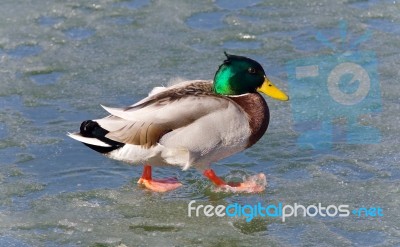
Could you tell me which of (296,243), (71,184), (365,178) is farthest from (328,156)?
(71,184)

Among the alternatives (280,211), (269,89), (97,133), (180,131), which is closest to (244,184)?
(280,211)

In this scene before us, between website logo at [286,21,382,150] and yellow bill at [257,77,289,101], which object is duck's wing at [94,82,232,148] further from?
website logo at [286,21,382,150]

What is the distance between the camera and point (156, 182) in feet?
19.1

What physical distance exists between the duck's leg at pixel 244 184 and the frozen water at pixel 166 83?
53 mm

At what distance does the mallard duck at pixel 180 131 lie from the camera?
555 cm

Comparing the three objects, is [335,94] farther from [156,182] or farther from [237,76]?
[156,182]

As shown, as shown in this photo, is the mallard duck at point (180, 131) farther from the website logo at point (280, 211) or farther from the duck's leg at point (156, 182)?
the website logo at point (280, 211)

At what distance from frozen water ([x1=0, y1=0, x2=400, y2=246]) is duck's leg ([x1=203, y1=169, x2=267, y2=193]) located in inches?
2.1

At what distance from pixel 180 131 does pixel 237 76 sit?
575mm

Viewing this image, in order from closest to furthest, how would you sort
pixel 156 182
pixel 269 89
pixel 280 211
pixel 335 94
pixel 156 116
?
pixel 280 211
pixel 156 116
pixel 156 182
pixel 269 89
pixel 335 94

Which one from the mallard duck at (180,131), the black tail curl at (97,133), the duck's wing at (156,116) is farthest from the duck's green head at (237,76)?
the black tail curl at (97,133)

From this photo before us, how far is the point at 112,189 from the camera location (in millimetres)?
5738

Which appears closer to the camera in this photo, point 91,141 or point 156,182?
point 91,141

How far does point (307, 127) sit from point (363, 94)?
654 mm
